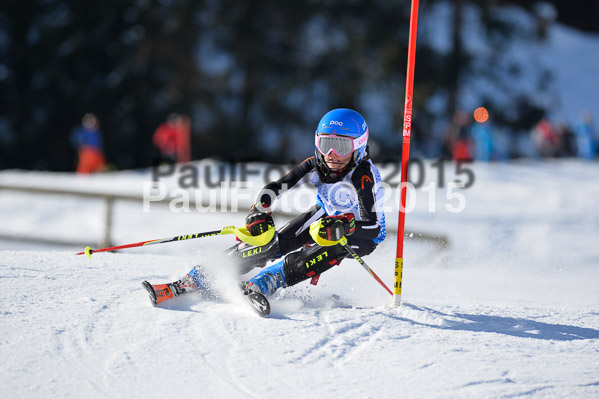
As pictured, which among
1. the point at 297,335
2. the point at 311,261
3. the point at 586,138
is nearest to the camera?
the point at 297,335

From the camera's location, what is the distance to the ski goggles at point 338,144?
503cm

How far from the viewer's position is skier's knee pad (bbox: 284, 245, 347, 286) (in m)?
4.93

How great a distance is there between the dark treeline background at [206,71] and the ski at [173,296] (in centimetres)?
1810

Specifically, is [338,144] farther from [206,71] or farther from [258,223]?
[206,71]

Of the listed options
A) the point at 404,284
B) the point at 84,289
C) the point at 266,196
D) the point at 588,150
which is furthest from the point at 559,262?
the point at 588,150

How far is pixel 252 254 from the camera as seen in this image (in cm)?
523

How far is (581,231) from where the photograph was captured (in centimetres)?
1119

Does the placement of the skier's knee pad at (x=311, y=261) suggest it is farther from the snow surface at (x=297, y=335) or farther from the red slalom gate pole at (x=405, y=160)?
the red slalom gate pole at (x=405, y=160)

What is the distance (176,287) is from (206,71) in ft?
87.2

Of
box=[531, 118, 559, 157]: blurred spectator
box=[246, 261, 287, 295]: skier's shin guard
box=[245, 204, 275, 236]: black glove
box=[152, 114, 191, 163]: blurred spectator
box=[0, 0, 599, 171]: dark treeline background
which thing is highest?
box=[0, 0, 599, 171]: dark treeline background

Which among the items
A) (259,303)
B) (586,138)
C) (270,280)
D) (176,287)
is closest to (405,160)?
(270,280)

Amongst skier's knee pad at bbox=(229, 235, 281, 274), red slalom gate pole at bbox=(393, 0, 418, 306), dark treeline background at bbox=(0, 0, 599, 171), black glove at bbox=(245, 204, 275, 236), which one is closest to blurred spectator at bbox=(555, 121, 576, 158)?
dark treeline background at bbox=(0, 0, 599, 171)

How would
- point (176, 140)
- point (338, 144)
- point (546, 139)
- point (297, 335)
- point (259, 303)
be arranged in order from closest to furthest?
point (297, 335) < point (259, 303) < point (338, 144) < point (176, 140) < point (546, 139)

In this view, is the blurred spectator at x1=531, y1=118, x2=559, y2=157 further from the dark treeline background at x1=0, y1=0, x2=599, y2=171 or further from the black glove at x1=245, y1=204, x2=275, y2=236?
the black glove at x1=245, y1=204, x2=275, y2=236
